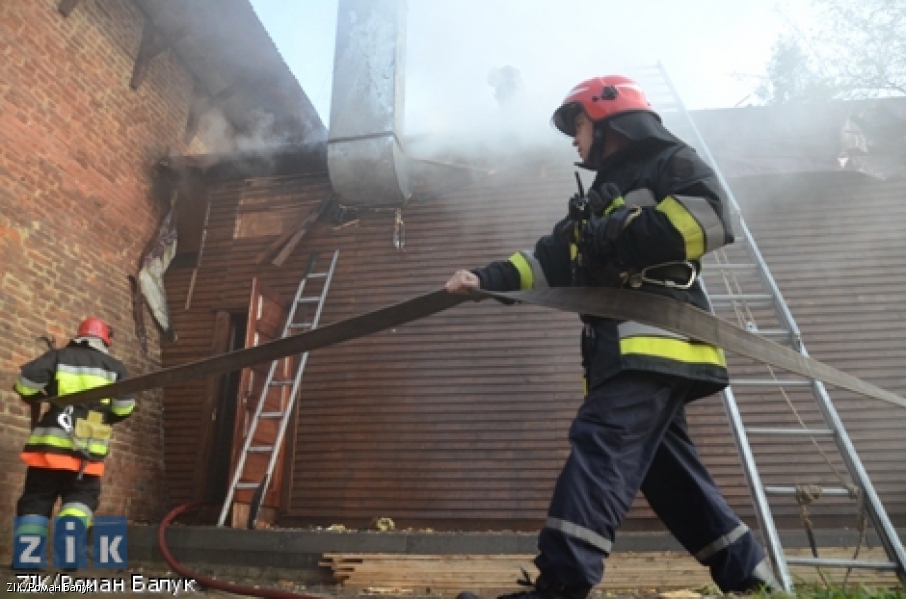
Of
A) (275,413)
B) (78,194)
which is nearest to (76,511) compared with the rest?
(275,413)

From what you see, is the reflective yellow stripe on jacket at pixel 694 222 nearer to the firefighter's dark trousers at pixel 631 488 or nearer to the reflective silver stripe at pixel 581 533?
the firefighter's dark trousers at pixel 631 488

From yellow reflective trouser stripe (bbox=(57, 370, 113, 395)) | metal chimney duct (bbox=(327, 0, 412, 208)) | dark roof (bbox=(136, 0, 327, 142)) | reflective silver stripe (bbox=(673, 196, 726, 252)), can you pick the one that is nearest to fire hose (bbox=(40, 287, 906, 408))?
reflective silver stripe (bbox=(673, 196, 726, 252))

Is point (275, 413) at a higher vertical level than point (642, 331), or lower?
higher

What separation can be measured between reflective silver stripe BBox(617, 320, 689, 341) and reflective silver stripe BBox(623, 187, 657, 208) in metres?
0.38

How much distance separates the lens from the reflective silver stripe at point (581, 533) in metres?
1.64

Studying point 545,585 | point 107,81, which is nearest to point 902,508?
point 545,585

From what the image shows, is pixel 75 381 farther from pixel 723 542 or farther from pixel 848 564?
pixel 848 564

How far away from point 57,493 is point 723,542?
13.1 feet

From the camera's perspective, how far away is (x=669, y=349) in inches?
74.6

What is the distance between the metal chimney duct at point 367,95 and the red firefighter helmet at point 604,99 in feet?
14.6

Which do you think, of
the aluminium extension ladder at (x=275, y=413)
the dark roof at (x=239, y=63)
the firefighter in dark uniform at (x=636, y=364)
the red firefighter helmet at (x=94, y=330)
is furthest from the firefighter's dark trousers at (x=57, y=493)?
the dark roof at (x=239, y=63)

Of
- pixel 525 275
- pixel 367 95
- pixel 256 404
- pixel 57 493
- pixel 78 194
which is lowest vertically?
pixel 57 493

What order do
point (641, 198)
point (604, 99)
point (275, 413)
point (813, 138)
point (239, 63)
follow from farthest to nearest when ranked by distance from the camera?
point (239, 63) → point (813, 138) → point (275, 413) → point (604, 99) → point (641, 198)

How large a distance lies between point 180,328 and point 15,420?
2.47 m
